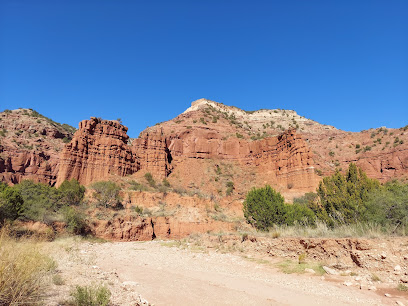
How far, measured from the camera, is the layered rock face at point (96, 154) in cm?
4227

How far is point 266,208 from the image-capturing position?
19.4m

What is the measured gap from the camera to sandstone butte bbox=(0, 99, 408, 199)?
45094mm

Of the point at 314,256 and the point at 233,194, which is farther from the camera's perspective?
the point at 233,194

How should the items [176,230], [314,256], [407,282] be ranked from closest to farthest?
[407,282] < [314,256] < [176,230]

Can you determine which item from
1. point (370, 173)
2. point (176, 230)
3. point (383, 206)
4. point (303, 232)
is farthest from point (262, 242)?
point (370, 173)

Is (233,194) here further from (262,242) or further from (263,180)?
(262,242)

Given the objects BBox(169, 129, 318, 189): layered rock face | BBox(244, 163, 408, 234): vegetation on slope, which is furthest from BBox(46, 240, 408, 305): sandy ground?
BBox(169, 129, 318, 189): layered rock face

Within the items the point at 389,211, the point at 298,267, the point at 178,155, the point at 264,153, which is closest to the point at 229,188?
the point at 264,153

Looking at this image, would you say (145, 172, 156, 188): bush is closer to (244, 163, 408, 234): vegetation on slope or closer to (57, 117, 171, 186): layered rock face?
(57, 117, 171, 186): layered rock face

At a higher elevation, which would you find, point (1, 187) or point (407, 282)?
point (1, 187)

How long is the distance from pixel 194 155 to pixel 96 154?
20558 mm

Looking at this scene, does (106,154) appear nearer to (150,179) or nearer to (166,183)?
(150,179)

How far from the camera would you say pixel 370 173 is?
49531 mm

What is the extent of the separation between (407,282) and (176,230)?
2430 cm
